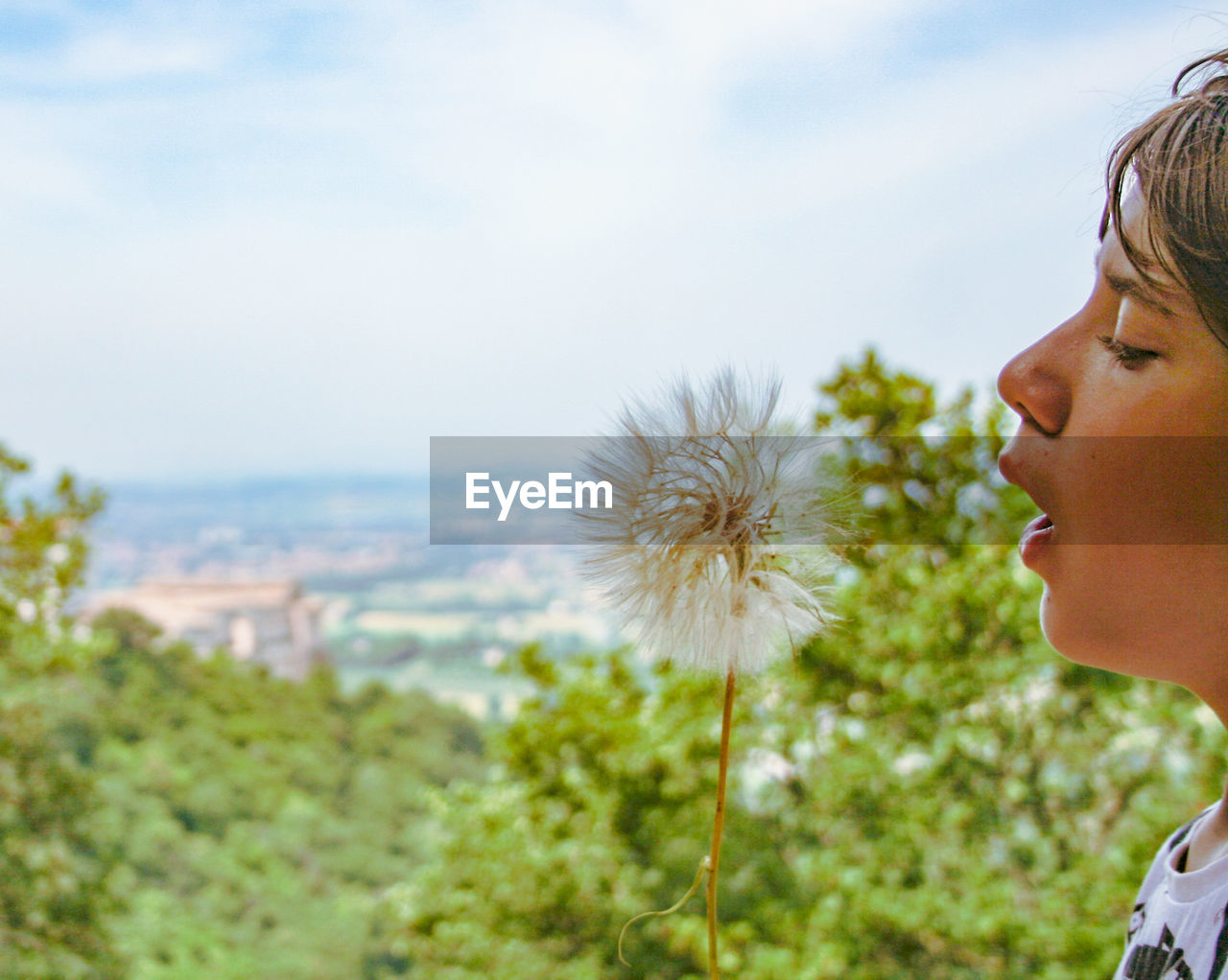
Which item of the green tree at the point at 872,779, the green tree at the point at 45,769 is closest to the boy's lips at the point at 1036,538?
the green tree at the point at 872,779

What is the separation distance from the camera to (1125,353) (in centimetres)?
41

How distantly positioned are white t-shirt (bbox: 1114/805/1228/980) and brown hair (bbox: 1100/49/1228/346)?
0.87 feet

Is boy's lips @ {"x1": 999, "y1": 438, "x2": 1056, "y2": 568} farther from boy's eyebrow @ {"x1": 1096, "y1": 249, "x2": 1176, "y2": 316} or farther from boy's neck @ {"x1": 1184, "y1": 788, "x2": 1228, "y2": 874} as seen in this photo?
boy's neck @ {"x1": 1184, "y1": 788, "x2": 1228, "y2": 874}

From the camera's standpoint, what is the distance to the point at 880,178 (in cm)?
156

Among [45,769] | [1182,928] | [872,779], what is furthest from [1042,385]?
[45,769]

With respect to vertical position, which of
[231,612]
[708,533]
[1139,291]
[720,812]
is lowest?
[231,612]

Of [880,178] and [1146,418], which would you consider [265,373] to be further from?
[1146,418]

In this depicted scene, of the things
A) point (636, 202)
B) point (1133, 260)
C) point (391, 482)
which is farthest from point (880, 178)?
point (1133, 260)

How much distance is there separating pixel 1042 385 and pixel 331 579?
4.74 ft

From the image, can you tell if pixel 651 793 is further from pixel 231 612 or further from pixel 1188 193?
pixel 1188 193

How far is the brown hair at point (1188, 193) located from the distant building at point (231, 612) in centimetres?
152

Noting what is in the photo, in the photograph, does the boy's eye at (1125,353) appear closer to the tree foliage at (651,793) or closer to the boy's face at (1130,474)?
the boy's face at (1130,474)

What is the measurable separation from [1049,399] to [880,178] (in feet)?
4.11

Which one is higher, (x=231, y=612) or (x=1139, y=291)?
(x=1139, y=291)
